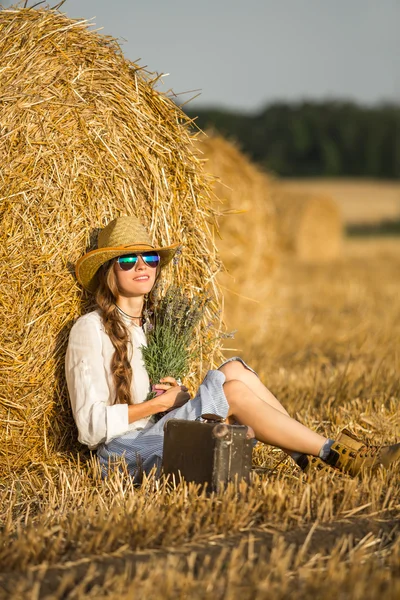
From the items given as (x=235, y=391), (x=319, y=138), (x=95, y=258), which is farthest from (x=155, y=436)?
(x=319, y=138)

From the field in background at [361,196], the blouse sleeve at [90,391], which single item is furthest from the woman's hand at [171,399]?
the field in background at [361,196]

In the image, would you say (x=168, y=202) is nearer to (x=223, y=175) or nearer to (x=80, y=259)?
(x=80, y=259)

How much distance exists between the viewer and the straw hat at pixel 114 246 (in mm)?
4430

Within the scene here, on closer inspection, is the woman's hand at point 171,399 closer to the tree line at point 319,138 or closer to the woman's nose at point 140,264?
the woman's nose at point 140,264

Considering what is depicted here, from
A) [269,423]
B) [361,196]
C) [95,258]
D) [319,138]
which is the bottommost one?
[269,423]

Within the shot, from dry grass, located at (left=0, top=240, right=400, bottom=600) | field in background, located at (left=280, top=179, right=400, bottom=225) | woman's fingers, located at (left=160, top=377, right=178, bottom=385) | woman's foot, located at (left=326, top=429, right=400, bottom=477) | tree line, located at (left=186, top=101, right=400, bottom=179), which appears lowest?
dry grass, located at (left=0, top=240, right=400, bottom=600)

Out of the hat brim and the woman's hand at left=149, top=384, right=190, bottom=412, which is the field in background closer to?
the hat brim

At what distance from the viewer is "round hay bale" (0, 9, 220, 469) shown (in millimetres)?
4461

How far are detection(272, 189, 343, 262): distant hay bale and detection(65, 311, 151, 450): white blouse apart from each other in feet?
47.2

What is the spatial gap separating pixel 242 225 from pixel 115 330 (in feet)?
20.7

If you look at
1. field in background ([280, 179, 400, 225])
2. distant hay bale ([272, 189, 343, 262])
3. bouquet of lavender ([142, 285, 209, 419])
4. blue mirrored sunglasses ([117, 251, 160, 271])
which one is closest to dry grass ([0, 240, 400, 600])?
bouquet of lavender ([142, 285, 209, 419])

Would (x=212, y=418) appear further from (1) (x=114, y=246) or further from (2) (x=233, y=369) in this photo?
(1) (x=114, y=246)

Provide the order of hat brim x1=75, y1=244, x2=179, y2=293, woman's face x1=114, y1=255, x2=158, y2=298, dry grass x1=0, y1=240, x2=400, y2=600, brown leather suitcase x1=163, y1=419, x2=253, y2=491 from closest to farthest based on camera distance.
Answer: dry grass x1=0, y1=240, x2=400, y2=600, brown leather suitcase x1=163, y1=419, x2=253, y2=491, hat brim x1=75, y1=244, x2=179, y2=293, woman's face x1=114, y1=255, x2=158, y2=298

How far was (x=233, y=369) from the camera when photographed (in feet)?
14.6
